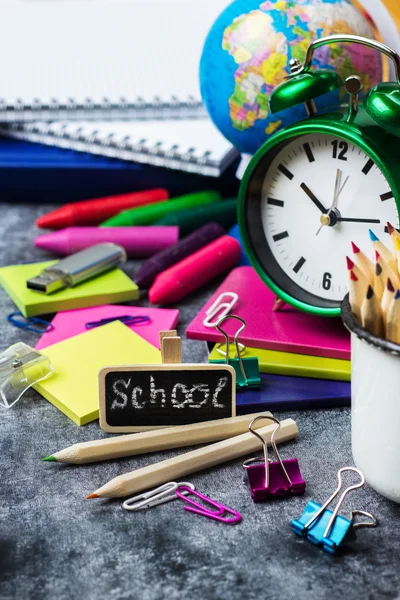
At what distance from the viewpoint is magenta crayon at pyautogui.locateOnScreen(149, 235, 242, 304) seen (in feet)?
4.00

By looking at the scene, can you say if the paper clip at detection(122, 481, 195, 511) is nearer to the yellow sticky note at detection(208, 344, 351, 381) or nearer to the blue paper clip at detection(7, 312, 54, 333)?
the yellow sticky note at detection(208, 344, 351, 381)

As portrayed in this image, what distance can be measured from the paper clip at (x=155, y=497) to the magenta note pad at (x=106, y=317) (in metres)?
0.30

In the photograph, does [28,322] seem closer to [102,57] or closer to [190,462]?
[190,462]

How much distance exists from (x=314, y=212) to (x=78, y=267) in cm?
41

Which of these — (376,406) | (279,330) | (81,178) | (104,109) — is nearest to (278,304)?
(279,330)

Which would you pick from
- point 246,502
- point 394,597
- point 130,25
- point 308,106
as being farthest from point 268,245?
point 130,25

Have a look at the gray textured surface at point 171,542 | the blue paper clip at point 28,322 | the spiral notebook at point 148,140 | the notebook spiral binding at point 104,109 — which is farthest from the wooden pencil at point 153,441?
the notebook spiral binding at point 104,109

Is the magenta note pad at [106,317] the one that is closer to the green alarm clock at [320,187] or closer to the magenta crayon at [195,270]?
the magenta crayon at [195,270]

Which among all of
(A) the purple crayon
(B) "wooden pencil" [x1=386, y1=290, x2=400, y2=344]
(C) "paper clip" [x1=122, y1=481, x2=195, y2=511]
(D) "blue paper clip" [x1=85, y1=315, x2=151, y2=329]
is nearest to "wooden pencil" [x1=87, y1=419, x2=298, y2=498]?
(C) "paper clip" [x1=122, y1=481, x2=195, y2=511]

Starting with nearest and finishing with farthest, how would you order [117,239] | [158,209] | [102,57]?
[117,239]
[158,209]
[102,57]

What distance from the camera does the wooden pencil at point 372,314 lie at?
713mm

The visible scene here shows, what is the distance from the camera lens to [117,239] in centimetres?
138

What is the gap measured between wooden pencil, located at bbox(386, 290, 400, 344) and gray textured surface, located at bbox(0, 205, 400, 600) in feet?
0.61

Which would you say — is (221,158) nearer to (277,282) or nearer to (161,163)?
(161,163)
